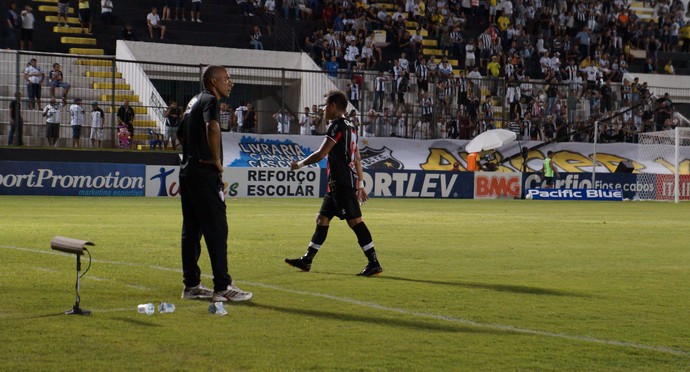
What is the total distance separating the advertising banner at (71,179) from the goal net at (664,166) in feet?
65.1

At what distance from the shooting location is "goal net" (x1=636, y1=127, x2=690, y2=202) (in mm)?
40781

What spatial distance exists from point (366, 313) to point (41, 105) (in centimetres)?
2717

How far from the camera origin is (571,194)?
4034cm

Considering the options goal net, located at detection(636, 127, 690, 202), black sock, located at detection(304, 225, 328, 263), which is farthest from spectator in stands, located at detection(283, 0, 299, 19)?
black sock, located at detection(304, 225, 328, 263)

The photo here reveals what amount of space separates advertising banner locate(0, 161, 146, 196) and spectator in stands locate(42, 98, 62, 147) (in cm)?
180

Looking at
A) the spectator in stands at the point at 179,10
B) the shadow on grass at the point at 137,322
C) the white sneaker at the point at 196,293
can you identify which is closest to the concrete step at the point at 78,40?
the spectator in stands at the point at 179,10

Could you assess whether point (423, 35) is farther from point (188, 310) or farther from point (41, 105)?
point (188, 310)

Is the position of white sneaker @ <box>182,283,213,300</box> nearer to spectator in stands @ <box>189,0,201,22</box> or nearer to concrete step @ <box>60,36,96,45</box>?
concrete step @ <box>60,36,96,45</box>

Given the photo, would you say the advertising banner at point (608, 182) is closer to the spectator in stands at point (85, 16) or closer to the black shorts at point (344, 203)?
the spectator in stands at point (85, 16)

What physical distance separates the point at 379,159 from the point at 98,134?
35.6 feet

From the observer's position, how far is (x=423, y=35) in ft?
166

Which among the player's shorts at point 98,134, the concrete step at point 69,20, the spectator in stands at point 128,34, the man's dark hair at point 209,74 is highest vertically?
the concrete step at point 69,20

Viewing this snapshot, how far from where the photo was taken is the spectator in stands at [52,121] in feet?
111

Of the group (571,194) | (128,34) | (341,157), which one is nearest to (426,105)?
(571,194)
